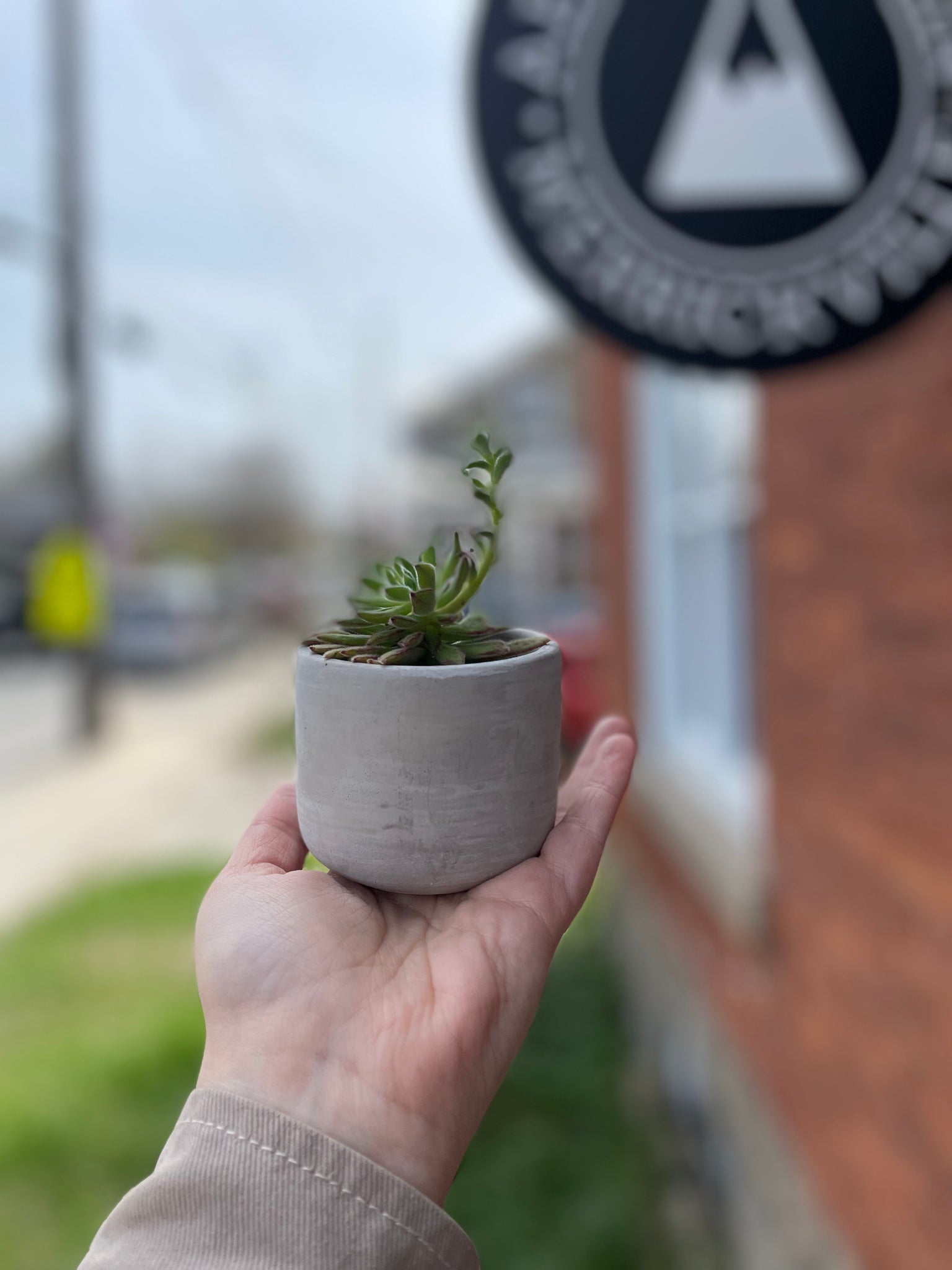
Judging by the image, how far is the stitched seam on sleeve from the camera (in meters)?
0.77

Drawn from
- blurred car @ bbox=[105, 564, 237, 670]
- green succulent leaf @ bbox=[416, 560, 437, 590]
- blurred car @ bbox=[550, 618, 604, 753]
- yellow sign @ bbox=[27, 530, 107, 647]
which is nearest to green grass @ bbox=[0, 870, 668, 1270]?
blurred car @ bbox=[550, 618, 604, 753]

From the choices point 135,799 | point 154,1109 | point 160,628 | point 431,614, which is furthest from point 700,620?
point 160,628

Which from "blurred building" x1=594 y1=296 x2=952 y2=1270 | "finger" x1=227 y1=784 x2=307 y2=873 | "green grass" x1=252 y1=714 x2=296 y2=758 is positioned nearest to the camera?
"finger" x1=227 y1=784 x2=307 y2=873

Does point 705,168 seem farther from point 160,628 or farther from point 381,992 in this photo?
point 160,628

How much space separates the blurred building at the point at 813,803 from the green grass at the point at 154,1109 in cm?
38

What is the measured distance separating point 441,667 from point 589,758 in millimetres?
271

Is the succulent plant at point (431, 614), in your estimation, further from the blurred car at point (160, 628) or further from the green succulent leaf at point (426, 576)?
the blurred car at point (160, 628)

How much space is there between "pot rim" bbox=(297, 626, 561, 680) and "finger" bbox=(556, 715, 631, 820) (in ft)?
0.60

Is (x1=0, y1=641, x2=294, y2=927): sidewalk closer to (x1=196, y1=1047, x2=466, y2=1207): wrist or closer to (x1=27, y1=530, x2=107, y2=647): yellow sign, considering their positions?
(x1=27, y1=530, x2=107, y2=647): yellow sign

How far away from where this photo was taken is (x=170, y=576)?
22250 millimetres

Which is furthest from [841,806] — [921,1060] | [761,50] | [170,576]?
[170,576]

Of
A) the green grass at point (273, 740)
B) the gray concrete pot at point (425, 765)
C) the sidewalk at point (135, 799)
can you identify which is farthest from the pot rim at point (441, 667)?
the green grass at point (273, 740)

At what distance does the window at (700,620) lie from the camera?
3486 mm

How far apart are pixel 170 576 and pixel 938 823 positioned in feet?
70.3
